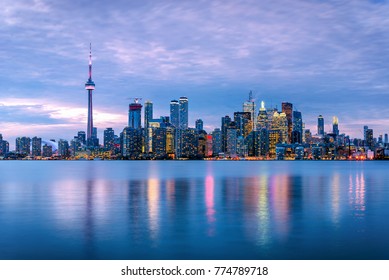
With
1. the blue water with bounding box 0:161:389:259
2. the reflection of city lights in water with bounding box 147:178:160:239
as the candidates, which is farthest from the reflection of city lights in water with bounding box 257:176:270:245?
the reflection of city lights in water with bounding box 147:178:160:239

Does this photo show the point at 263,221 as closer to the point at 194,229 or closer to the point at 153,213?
the point at 194,229

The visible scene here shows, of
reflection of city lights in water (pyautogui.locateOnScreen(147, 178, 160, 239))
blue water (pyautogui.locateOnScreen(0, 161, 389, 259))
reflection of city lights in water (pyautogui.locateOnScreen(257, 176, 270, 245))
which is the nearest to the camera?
blue water (pyautogui.locateOnScreen(0, 161, 389, 259))

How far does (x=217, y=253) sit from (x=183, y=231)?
24.6 ft

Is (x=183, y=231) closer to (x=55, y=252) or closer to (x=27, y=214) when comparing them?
(x=55, y=252)

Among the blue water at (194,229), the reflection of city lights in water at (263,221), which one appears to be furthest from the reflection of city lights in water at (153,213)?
the reflection of city lights in water at (263,221)

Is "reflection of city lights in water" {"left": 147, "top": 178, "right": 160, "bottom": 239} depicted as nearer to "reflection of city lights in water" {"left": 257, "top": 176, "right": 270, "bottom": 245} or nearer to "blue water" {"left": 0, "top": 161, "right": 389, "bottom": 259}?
"blue water" {"left": 0, "top": 161, "right": 389, "bottom": 259}

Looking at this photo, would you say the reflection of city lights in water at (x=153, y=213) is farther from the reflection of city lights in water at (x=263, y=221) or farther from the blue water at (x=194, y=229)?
the reflection of city lights in water at (x=263, y=221)

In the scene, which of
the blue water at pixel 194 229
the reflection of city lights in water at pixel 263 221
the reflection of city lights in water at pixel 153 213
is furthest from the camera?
the reflection of city lights in water at pixel 153 213

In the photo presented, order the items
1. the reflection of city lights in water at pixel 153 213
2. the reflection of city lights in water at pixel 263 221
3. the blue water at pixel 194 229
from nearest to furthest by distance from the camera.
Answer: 1. the blue water at pixel 194 229
2. the reflection of city lights in water at pixel 263 221
3. the reflection of city lights in water at pixel 153 213

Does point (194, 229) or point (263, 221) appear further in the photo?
point (263, 221)

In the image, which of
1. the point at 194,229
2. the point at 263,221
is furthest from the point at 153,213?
the point at 263,221

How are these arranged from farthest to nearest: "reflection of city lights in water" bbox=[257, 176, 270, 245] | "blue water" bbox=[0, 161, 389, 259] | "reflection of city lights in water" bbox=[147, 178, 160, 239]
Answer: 1. "reflection of city lights in water" bbox=[147, 178, 160, 239]
2. "reflection of city lights in water" bbox=[257, 176, 270, 245]
3. "blue water" bbox=[0, 161, 389, 259]
